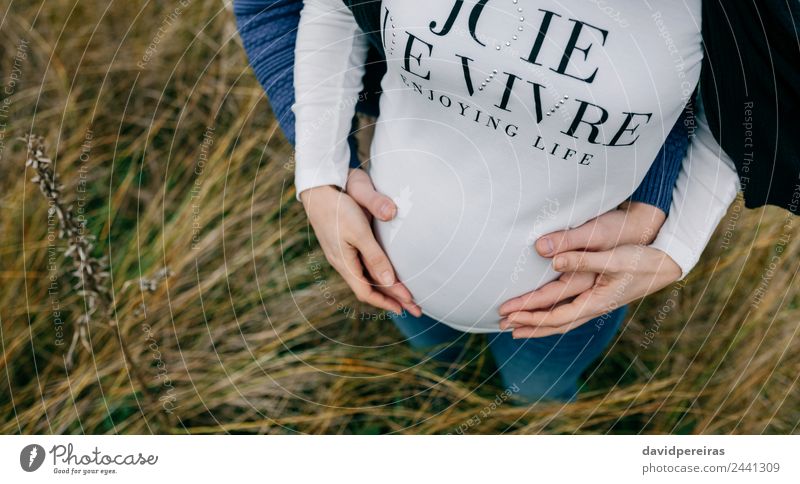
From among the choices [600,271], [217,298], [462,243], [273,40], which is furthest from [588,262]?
[217,298]

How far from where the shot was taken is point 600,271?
0.55 meters

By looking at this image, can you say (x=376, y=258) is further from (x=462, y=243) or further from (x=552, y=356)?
(x=552, y=356)

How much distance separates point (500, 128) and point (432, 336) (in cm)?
37

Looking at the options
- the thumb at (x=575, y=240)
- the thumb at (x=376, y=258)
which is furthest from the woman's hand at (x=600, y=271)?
the thumb at (x=376, y=258)

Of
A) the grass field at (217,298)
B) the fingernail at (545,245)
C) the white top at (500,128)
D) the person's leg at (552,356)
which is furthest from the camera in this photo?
the grass field at (217,298)

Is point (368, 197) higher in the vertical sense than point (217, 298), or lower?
higher

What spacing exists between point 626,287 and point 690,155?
5.7 inches

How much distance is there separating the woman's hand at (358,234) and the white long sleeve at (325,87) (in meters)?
0.02

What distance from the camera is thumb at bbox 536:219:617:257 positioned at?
512 mm

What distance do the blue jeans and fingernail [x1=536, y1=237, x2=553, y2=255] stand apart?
0.16 metres

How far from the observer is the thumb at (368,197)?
548mm

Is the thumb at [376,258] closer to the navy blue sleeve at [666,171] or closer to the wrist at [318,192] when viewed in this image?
the wrist at [318,192]

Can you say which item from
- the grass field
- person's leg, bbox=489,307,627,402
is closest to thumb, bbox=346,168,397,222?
person's leg, bbox=489,307,627,402
